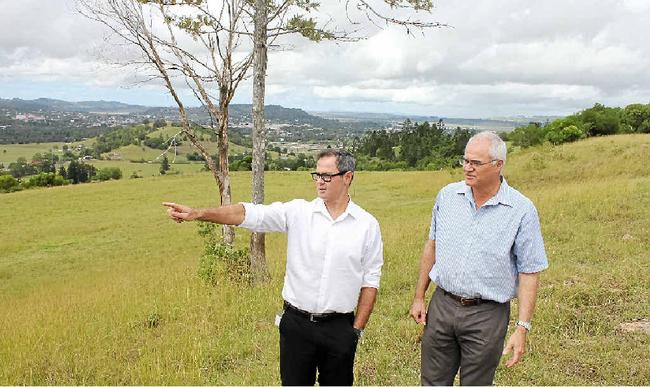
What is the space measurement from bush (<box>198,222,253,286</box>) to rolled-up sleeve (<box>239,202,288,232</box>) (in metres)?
5.30

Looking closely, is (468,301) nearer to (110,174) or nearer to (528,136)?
(528,136)

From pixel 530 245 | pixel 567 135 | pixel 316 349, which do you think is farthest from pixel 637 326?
pixel 567 135

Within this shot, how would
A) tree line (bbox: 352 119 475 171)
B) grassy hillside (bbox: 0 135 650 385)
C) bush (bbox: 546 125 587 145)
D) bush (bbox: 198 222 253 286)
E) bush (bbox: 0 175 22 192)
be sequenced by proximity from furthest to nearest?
tree line (bbox: 352 119 475 171) → bush (bbox: 0 175 22 192) → bush (bbox: 546 125 587 145) → bush (bbox: 198 222 253 286) → grassy hillside (bbox: 0 135 650 385)

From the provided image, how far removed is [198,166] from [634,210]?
69.7 meters

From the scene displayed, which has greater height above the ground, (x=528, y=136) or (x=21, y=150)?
(x=528, y=136)

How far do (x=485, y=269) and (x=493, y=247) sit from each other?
158mm

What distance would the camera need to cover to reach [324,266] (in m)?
3.36

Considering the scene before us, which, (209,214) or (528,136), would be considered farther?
(528,136)

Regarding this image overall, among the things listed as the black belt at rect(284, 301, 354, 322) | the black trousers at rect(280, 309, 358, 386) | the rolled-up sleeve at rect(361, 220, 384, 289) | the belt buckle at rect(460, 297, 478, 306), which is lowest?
the black trousers at rect(280, 309, 358, 386)

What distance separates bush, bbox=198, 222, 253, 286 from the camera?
884cm

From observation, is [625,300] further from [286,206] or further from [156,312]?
[156,312]

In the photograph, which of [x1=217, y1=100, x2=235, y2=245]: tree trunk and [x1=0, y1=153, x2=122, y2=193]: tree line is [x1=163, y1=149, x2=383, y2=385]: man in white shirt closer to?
[x1=217, y1=100, x2=235, y2=245]: tree trunk

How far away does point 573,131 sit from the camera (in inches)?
1842

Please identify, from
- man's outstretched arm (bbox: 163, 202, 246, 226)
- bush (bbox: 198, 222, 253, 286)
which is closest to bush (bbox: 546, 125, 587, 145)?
bush (bbox: 198, 222, 253, 286)
